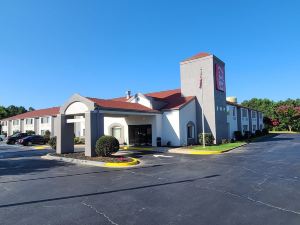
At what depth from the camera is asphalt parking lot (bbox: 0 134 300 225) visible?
19.8 feet

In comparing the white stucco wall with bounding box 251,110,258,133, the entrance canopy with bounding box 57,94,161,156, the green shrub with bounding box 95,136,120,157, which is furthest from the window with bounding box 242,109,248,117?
the green shrub with bounding box 95,136,120,157

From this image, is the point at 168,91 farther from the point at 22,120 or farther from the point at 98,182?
the point at 22,120

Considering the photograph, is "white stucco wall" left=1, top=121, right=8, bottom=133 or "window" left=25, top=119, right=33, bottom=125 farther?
"white stucco wall" left=1, top=121, right=8, bottom=133

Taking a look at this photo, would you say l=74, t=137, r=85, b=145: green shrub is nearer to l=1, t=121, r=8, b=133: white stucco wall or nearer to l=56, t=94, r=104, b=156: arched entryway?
l=56, t=94, r=104, b=156: arched entryway

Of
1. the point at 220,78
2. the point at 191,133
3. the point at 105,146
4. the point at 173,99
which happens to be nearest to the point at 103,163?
the point at 105,146

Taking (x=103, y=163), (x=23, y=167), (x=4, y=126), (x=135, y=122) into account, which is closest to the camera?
(x=23, y=167)

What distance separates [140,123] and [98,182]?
18047mm

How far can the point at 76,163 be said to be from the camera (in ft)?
53.9

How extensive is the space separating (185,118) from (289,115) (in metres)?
43.7

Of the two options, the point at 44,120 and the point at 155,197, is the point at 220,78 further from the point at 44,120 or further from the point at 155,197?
the point at 44,120

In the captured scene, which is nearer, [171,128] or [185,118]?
[171,128]

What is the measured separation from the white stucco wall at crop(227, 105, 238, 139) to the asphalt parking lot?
2177cm

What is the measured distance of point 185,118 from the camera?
27031 mm

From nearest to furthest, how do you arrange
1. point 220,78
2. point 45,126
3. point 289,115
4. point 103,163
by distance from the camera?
point 103,163 < point 220,78 < point 45,126 < point 289,115
